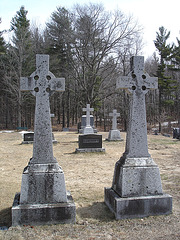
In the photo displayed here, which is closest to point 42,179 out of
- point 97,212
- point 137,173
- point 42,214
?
point 42,214

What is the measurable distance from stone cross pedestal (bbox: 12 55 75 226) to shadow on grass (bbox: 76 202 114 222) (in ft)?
1.34

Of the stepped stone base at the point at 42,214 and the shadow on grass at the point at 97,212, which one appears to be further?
the shadow on grass at the point at 97,212

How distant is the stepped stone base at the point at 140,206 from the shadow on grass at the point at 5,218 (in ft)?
5.42

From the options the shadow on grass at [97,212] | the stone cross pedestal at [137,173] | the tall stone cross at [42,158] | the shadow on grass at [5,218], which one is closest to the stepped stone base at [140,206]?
the stone cross pedestal at [137,173]

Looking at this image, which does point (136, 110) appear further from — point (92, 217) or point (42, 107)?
point (92, 217)

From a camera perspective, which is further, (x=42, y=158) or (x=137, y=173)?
(x=137, y=173)

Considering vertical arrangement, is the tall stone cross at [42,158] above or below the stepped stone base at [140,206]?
above

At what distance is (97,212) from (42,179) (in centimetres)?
117

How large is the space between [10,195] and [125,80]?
10.7ft

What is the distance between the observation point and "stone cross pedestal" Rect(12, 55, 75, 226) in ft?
11.9

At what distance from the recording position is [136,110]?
422 centimetres

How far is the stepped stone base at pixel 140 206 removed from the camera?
3.85 m

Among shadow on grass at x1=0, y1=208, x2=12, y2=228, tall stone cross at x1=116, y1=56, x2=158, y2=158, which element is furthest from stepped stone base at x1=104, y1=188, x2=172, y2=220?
shadow on grass at x1=0, y1=208, x2=12, y2=228

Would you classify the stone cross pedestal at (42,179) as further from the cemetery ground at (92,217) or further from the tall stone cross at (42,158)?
the cemetery ground at (92,217)
